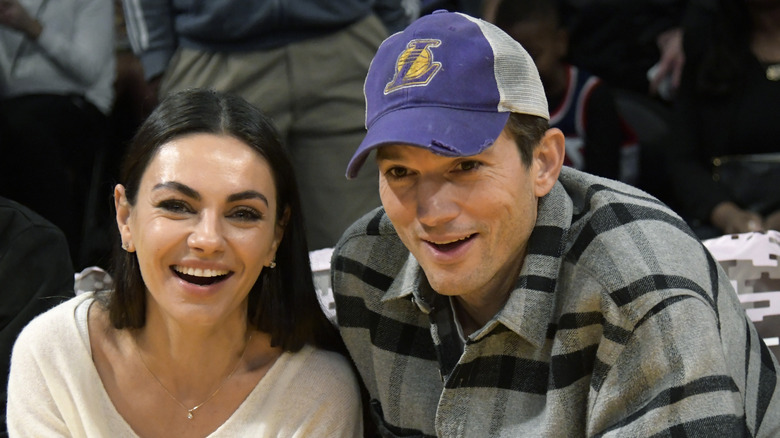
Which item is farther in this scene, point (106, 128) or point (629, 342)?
point (106, 128)

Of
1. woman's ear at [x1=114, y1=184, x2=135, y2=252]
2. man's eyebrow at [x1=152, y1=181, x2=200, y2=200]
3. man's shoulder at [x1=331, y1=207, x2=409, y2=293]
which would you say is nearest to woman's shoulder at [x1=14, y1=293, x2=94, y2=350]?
woman's ear at [x1=114, y1=184, x2=135, y2=252]

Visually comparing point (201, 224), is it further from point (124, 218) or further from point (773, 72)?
point (773, 72)

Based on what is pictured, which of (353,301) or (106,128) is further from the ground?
(353,301)

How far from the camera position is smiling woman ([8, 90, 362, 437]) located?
95.3 inches

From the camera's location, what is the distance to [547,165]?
2217 mm

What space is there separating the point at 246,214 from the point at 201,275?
6.8 inches

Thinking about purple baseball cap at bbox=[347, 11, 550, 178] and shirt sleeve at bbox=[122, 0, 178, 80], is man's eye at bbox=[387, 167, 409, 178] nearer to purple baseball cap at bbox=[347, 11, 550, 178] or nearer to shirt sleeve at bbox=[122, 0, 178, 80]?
purple baseball cap at bbox=[347, 11, 550, 178]

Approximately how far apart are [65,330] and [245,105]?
0.67 metres

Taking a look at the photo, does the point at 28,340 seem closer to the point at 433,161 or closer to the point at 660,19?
the point at 433,161

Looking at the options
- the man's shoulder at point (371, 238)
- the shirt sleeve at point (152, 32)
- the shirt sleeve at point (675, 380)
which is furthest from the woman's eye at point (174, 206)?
the shirt sleeve at point (152, 32)

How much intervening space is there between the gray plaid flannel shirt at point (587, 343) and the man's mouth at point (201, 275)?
13.7 inches

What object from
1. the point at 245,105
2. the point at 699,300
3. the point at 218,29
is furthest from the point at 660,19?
the point at 699,300

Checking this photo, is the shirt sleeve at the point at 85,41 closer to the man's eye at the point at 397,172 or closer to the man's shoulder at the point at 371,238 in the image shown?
the man's shoulder at the point at 371,238

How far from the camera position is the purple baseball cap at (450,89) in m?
2.05
